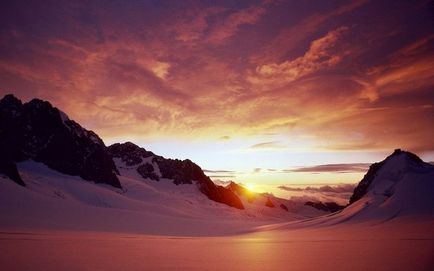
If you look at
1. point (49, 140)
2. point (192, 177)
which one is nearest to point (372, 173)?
point (49, 140)

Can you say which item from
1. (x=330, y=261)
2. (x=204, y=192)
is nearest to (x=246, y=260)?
(x=330, y=261)

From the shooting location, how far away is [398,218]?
22375 millimetres

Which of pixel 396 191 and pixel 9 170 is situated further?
pixel 9 170

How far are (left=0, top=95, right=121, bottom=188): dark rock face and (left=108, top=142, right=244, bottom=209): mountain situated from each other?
31.8 m

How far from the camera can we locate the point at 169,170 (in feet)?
349

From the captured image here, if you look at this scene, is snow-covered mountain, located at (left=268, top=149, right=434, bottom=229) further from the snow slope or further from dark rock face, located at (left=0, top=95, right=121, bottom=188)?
dark rock face, located at (left=0, top=95, right=121, bottom=188)

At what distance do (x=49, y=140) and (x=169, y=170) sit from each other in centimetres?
4759

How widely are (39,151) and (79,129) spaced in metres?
12.6

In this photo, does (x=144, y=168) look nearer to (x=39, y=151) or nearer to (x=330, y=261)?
(x=39, y=151)

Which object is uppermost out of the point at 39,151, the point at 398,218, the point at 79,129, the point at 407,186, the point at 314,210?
the point at 79,129

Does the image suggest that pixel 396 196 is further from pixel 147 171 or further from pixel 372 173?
pixel 147 171

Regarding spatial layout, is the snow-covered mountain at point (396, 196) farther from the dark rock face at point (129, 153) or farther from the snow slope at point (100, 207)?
the dark rock face at point (129, 153)

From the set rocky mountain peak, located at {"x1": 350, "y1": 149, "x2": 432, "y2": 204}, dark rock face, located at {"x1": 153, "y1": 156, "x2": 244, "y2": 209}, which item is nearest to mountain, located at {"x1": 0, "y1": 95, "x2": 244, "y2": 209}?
dark rock face, located at {"x1": 153, "y1": 156, "x2": 244, "y2": 209}

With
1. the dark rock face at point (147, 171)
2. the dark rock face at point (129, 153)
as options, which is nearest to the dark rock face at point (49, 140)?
the dark rock face at point (147, 171)
